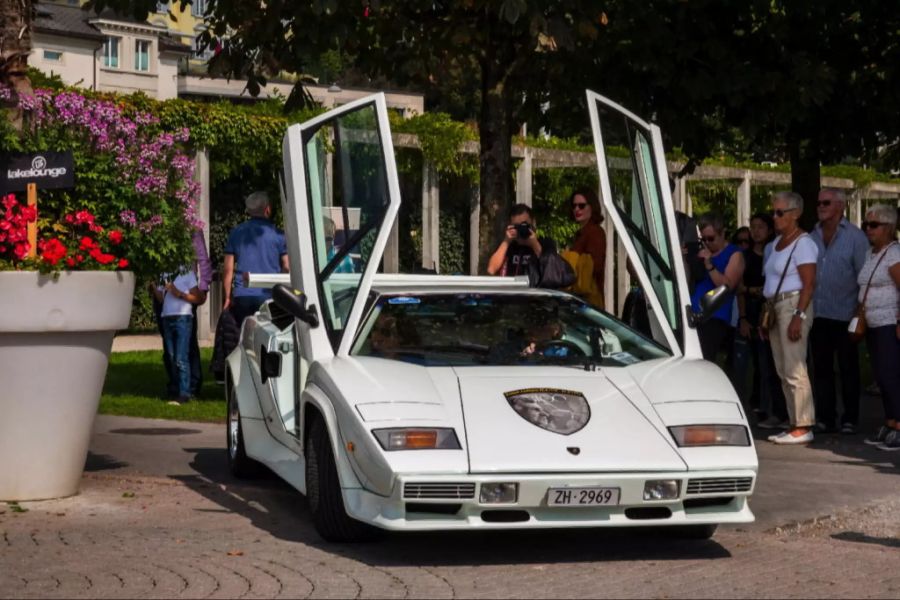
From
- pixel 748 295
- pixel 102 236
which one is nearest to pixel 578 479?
pixel 102 236

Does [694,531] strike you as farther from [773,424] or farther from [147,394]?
[147,394]

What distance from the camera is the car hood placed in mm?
7215

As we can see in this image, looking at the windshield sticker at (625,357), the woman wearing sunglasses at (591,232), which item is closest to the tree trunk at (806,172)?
the woman wearing sunglasses at (591,232)

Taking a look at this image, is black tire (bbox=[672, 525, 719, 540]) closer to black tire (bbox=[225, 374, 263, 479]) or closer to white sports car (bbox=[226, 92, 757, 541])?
white sports car (bbox=[226, 92, 757, 541])

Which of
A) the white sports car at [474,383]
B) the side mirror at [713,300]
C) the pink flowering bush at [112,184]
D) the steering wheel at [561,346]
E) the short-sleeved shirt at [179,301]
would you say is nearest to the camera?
the white sports car at [474,383]

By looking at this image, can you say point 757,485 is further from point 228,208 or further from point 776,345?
point 228,208

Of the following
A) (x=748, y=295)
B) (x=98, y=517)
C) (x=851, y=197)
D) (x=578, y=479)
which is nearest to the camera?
(x=578, y=479)

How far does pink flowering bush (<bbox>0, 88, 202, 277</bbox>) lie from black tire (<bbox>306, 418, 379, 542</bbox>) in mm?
2296

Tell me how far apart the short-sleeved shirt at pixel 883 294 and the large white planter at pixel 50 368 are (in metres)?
5.60

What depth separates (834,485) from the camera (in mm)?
9930

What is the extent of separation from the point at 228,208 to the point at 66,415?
652 inches

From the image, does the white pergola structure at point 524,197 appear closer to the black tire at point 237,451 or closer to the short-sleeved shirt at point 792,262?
the short-sleeved shirt at point 792,262

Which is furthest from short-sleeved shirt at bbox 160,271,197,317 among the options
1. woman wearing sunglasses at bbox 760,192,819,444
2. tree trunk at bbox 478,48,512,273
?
woman wearing sunglasses at bbox 760,192,819,444

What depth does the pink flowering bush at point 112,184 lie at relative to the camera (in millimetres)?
9852
